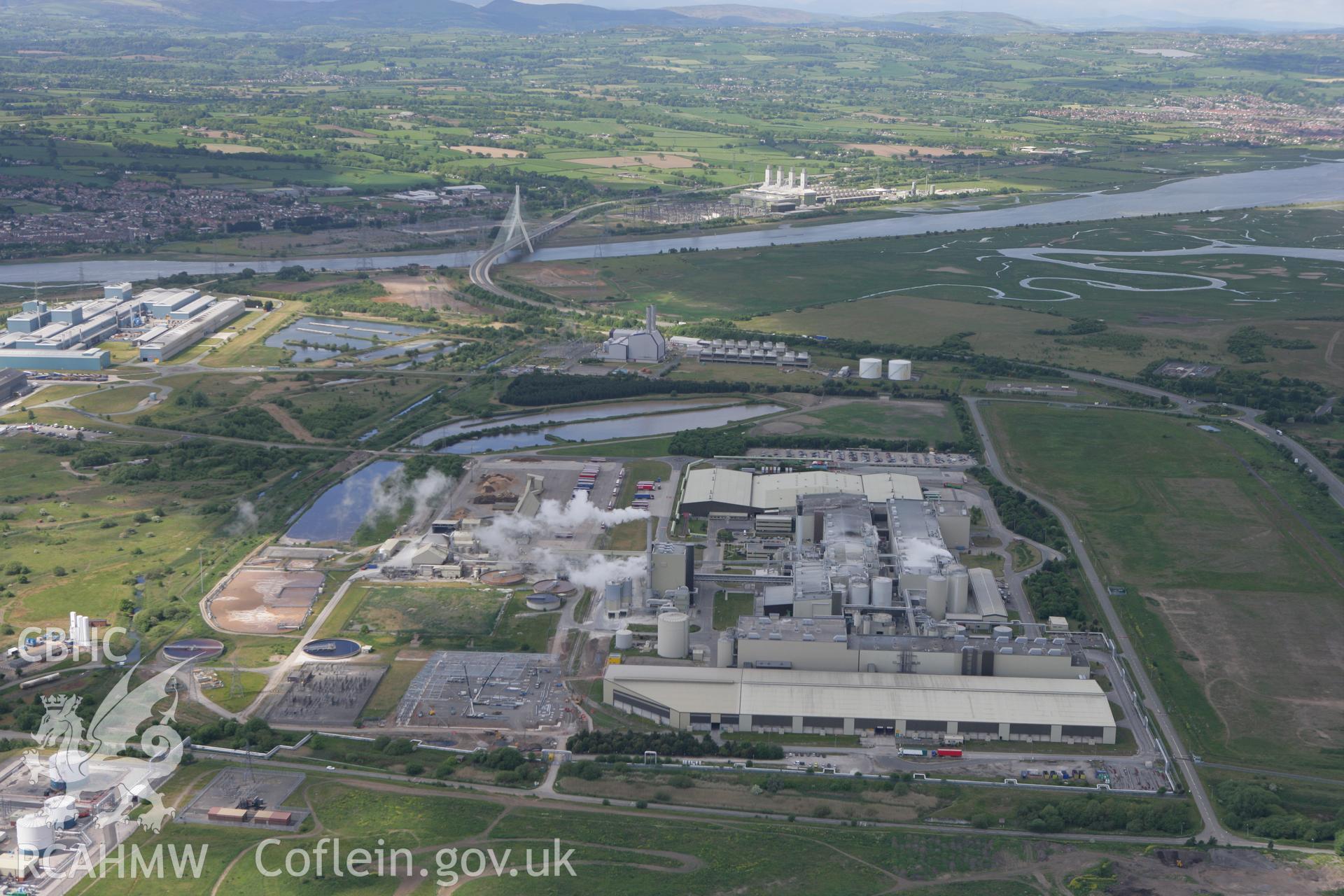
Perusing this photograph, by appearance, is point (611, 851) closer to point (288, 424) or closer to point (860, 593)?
point (860, 593)

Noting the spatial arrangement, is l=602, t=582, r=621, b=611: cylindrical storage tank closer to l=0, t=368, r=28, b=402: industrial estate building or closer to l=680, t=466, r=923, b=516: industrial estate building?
l=680, t=466, r=923, b=516: industrial estate building

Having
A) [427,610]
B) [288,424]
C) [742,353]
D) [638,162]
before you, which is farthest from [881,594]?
[638,162]

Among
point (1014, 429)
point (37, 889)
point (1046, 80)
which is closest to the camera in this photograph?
point (37, 889)

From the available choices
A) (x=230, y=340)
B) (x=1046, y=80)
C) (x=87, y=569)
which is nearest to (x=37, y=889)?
(x=87, y=569)

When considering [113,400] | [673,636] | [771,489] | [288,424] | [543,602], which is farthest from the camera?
[113,400]

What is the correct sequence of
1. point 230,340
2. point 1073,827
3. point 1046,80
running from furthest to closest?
point 1046,80
point 230,340
point 1073,827

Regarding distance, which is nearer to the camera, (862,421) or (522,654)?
(522,654)

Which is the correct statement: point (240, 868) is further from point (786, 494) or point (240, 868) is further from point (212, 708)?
point (786, 494)
